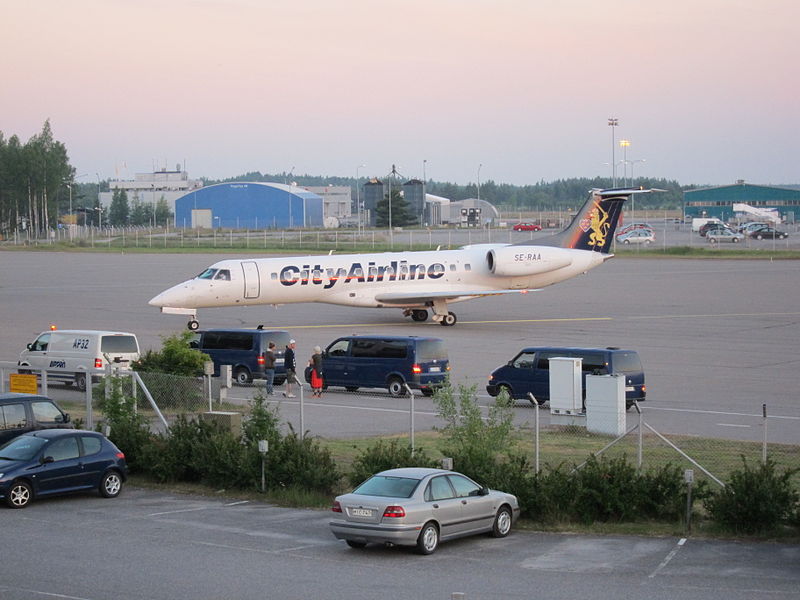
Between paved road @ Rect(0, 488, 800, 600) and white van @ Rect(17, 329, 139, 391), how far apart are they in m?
12.9

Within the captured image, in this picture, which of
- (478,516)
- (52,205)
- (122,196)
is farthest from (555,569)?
(122,196)

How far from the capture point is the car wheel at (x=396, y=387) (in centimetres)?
2997

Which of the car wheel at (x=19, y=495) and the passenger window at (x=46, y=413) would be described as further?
the passenger window at (x=46, y=413)

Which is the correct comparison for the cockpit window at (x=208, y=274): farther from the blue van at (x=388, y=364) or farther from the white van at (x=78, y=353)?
the blue van at (x=388, y=364)

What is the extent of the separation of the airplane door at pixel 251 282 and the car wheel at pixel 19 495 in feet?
85.8

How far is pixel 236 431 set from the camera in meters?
22.0

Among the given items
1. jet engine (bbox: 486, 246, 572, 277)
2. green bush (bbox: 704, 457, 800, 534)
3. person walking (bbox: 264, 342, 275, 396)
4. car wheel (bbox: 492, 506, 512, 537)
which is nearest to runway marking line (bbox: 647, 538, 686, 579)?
green bush (bbox: 704, 457, 800, 534)

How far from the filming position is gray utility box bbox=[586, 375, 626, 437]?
24141 millimetres

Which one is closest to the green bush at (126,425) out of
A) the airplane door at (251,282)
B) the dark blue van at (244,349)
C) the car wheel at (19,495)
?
the car wheel at (19,495)

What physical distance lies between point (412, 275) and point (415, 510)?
32.4m

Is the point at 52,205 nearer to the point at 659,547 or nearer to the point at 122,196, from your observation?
the point at 122,196

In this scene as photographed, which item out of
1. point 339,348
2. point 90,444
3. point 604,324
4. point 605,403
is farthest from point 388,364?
point 604,324

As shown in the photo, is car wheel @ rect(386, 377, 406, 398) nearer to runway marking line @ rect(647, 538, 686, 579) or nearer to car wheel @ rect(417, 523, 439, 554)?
runway marking line @ rect(647, 538, 686, 579)

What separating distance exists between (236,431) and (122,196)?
177654mm
